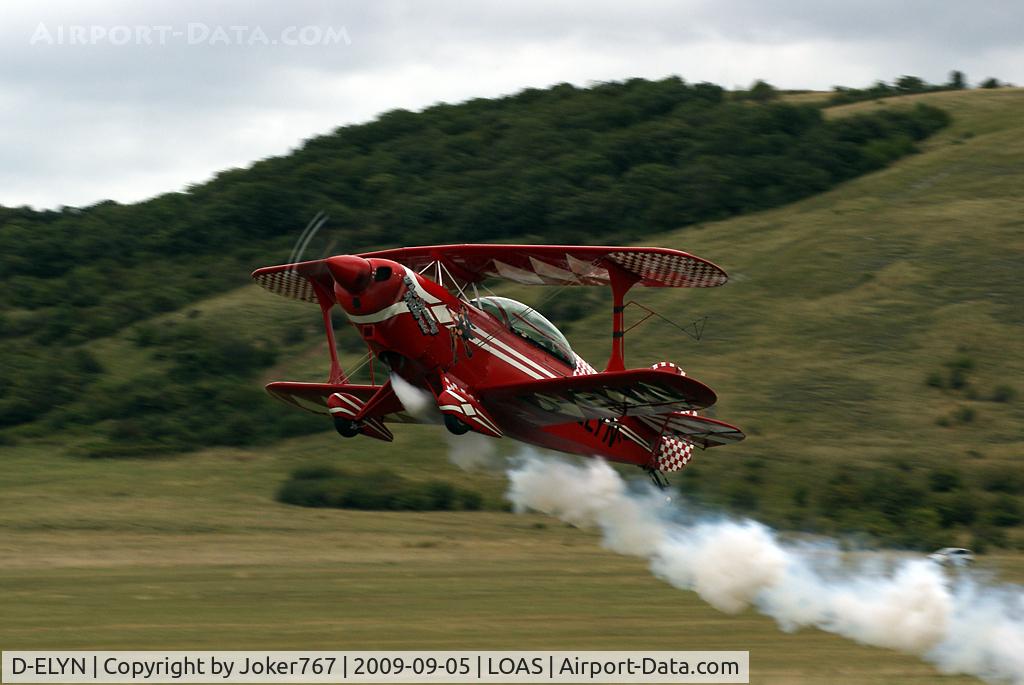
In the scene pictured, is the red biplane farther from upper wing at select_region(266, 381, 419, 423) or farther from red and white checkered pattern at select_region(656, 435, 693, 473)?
red and white checkered pattern at select_region(656, 435, 693, 473)

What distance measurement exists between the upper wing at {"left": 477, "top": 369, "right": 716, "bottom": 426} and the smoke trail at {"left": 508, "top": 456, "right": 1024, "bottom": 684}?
2.48 m

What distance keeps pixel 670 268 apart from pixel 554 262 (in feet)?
5.67

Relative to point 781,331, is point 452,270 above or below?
above

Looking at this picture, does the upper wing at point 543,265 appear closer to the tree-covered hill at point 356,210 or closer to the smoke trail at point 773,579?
the smoke trail at point 773,579

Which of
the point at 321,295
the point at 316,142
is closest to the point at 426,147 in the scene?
the point at 316,142

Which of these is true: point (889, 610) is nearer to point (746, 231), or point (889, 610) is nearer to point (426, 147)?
point (746, 231)

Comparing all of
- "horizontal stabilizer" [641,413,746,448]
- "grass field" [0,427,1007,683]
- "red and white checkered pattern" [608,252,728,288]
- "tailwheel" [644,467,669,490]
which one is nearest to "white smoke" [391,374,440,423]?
"red and white checkered pattern" [608,252,728,288]

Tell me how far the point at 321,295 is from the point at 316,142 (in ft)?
231

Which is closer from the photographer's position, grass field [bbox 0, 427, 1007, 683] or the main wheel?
the main wheel

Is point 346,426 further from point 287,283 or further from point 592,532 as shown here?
point 592,532

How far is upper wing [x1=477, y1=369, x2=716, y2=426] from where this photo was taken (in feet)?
62.5

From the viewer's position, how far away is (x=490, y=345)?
20.0m

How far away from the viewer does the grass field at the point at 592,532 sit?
2697 cm

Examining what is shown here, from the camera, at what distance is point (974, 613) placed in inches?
870
